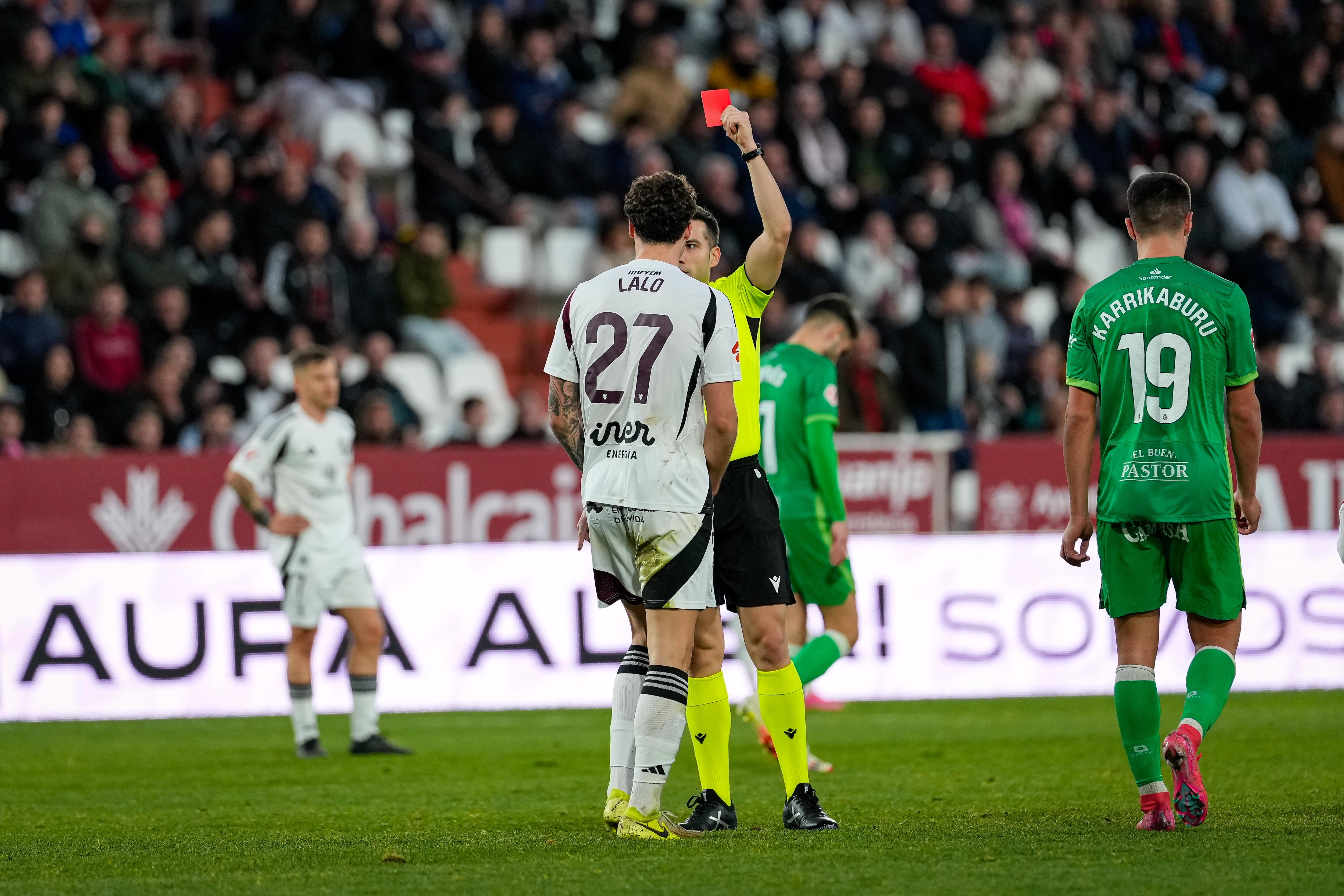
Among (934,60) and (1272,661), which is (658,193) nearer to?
(1272,661)

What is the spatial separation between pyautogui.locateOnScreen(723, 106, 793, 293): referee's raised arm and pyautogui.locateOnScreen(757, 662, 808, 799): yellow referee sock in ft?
4.75

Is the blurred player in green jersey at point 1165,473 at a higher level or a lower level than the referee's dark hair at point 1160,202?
lower

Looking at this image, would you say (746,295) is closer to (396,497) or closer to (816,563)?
(816,563)

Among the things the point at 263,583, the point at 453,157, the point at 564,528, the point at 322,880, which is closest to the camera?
the point at 322,880

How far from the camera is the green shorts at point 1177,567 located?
6.41 meters

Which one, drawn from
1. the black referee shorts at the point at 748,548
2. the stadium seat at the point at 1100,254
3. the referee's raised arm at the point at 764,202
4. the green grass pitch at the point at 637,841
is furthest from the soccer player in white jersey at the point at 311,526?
the stadium seat at the point at 1100,254

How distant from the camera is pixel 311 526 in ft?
35.0

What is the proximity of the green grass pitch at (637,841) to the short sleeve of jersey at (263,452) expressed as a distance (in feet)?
5.12

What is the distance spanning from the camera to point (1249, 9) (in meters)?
24.7

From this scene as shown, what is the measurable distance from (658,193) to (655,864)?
2234mm

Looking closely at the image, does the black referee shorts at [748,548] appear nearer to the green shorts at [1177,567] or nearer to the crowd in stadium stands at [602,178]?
the green shorts at [1177,567]

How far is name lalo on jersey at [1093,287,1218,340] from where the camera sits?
6461 mm

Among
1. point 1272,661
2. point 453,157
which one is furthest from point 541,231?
point 1272,661

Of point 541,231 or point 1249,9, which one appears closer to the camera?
point 541,231
